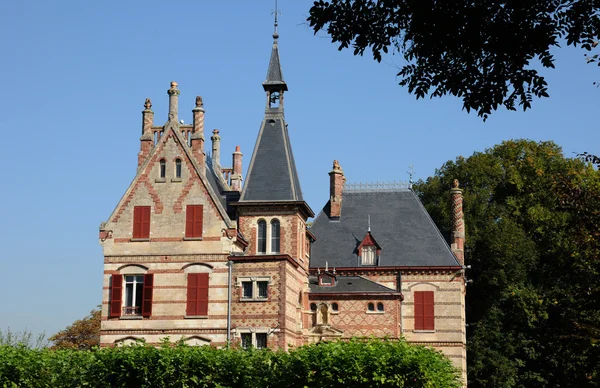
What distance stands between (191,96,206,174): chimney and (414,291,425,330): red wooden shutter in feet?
45.3

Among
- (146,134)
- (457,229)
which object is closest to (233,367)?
(146,134)

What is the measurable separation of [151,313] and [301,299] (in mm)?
7485

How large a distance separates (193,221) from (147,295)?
3932 mm

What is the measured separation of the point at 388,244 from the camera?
48.3 m

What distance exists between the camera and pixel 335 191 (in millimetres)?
50906

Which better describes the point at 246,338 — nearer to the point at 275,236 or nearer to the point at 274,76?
the point at 275,236

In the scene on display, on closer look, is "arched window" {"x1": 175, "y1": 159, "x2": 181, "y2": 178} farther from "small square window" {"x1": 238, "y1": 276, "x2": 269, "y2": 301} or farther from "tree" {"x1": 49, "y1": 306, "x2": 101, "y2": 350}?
"tree" {"x1": 49, "y1": 306, "x2": 101, "y2": 350}

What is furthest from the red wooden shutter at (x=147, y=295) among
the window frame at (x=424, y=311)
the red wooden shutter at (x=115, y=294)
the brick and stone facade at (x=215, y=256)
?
the window frame at (x=424, y=311)

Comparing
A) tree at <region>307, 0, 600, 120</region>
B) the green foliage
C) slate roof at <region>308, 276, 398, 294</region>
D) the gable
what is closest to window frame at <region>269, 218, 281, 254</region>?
the gable

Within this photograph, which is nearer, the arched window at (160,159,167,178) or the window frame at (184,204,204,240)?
the window frame at (184,204,204,240)

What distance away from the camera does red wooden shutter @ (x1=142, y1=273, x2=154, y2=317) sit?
39.8 meters

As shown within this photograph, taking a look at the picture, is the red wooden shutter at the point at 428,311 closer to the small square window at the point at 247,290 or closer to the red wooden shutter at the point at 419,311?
the red wooden shutter at the point at 419,311

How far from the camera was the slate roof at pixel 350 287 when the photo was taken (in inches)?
1780

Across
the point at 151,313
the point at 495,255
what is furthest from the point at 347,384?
the point at 495,255
